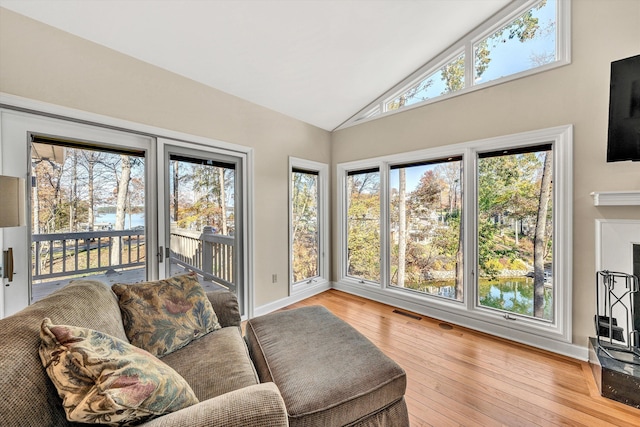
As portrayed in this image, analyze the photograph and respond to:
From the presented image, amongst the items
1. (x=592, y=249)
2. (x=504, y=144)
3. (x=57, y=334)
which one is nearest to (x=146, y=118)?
(x=57, y=334)

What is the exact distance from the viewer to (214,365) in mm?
1393

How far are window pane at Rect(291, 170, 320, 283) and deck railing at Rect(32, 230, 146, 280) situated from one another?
1.86 metres

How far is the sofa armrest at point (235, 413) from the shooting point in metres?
0.80

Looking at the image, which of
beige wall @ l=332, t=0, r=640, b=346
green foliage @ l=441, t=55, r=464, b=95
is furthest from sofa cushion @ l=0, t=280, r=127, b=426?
green foliage @ l=441, t=55, r=464, b=95

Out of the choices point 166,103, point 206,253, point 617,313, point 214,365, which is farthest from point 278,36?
point 617,313

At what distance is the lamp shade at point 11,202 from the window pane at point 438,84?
3.54 meters

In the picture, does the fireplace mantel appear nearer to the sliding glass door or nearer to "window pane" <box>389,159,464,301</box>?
"window pane" <box>389,159,464,301</box>

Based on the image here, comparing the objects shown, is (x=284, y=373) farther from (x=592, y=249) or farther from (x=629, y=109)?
(x=629, y=109)

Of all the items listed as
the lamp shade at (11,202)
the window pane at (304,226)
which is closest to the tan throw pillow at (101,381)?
the lamp shade at (11,202)

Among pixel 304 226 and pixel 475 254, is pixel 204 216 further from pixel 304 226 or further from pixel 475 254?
pixel 475 254

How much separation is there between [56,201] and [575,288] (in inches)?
169

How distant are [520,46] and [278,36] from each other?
2401 mm

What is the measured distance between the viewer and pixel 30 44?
1.73 metres

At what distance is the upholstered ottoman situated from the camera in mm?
1168
